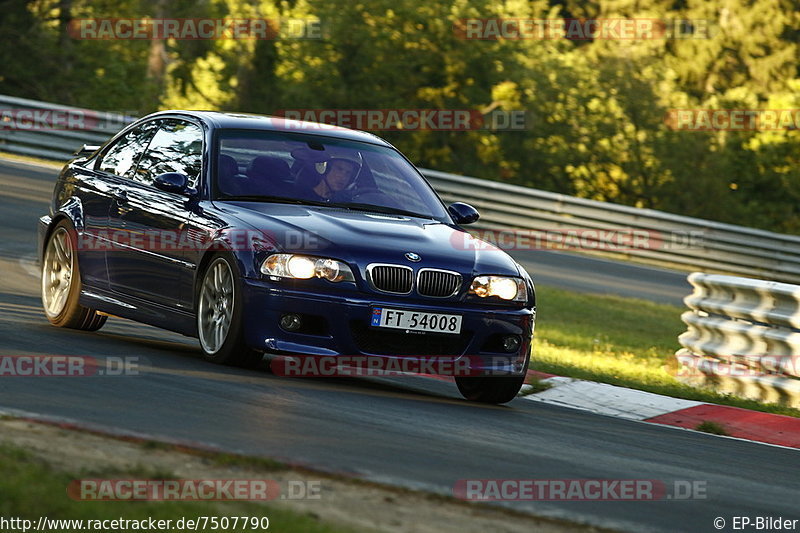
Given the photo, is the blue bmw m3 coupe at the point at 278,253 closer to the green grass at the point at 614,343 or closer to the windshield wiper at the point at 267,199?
the windshield wiper at the point at 267,199

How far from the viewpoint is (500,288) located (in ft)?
28.8

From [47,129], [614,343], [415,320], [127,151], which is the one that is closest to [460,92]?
[47,129]

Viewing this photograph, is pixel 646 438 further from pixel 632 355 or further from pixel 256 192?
pixel 632 355

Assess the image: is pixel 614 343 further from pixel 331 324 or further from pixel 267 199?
pixel 331 324

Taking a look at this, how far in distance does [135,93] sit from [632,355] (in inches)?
960

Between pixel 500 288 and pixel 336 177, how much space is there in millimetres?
1450

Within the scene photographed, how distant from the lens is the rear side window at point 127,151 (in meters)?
10.1

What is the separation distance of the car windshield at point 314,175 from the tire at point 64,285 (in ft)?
4.94

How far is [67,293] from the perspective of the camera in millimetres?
10148

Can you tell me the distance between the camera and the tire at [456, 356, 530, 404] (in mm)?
9062

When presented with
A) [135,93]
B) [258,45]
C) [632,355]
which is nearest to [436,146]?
[258,45]

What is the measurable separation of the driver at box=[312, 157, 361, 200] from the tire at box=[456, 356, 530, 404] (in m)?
1.44

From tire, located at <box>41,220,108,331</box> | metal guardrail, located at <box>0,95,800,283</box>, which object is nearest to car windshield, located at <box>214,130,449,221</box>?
tire, located at <box>41,220,108,331</box>

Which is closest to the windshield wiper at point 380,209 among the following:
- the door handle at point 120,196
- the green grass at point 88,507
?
the door handle at point 120,196
